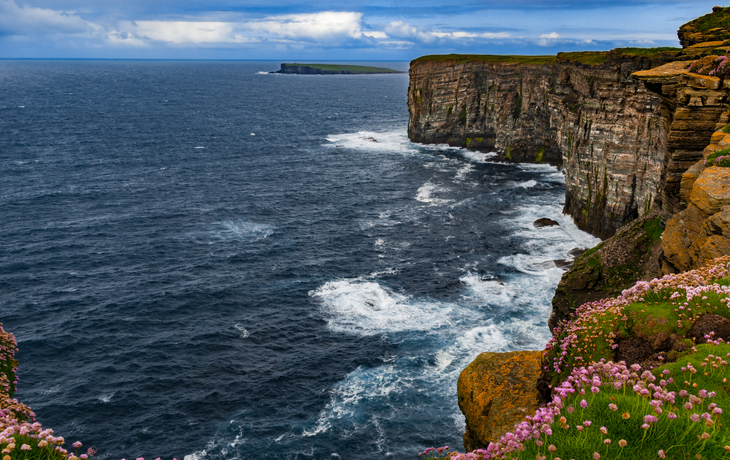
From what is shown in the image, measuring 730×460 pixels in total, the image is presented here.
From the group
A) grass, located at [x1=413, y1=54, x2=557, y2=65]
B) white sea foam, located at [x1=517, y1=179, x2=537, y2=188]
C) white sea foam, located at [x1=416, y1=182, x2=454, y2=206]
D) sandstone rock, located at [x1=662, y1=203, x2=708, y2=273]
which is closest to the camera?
sandstone rock, located at [x1=662, y1=203, x2=708, y2=273]

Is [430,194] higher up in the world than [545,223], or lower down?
higher up

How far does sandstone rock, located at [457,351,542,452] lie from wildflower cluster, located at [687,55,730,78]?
18478 mm

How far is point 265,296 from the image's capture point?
54094 mm

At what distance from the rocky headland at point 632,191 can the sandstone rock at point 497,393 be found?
0.04 meters

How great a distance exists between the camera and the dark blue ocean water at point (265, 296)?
121ft

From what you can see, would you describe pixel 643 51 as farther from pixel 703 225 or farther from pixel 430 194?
pixel 703 225

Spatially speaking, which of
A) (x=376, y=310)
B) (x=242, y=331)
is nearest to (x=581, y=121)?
(x=376, y=310)

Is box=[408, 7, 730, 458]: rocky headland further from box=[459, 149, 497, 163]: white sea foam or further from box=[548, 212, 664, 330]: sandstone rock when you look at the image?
box=[459, 149, 497, 163]: white sea foam

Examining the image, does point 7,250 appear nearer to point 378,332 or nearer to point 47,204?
point 47,204

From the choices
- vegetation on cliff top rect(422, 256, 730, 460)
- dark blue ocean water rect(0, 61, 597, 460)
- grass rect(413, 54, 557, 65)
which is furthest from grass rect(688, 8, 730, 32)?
grass rect(413, 54, 557, 65)

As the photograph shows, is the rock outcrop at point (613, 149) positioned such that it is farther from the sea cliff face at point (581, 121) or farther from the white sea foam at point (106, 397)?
the white sea foam at point (106, 397)

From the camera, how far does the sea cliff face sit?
57000 millimetres

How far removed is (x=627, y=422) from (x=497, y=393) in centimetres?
888

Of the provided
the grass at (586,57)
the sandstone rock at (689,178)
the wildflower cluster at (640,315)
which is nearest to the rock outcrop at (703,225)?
the sandstone rock at (689,178)
